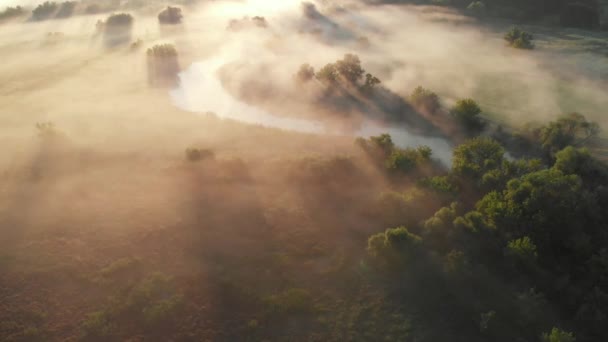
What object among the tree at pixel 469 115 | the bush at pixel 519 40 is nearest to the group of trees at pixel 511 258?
the tree at pixel 469 115

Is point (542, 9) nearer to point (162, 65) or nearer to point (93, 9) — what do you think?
point (162, 65)

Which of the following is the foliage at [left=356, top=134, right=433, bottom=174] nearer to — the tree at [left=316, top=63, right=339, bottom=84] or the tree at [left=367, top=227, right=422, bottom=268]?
the tree at [left=367, top=227, right=422, bottom=268]

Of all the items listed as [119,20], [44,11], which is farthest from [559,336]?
[44,11]

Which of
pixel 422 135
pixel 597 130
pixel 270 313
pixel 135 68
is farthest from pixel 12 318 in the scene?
pixel 597 130

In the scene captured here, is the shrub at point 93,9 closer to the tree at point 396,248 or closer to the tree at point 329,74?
the tree at point 329,74

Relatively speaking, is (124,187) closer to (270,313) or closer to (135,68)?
(270,313)

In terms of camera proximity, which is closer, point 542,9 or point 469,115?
point 469,115

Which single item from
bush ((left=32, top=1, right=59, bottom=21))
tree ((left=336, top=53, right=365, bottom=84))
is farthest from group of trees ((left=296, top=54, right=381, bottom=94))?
bush ((left=32, top=1, right=59, bottom=21))
